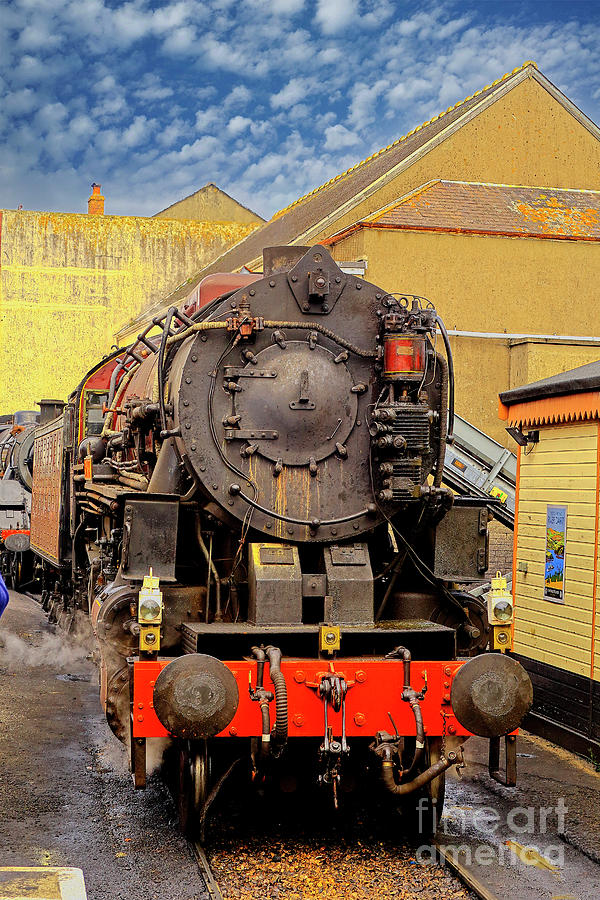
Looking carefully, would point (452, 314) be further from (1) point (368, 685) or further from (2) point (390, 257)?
(1) point (368, 685)

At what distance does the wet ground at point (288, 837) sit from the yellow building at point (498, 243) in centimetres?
952

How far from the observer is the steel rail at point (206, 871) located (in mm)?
4629

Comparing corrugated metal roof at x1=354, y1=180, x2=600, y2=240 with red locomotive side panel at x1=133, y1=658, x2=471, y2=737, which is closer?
red locomotive side panel at x1=133, y1=658, x2=471, y2=737

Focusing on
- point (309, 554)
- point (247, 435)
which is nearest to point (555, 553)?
point (309, 554)

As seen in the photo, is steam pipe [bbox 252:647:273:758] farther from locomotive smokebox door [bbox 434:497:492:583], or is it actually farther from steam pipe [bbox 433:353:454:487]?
steam pipe [bbox 433:353:454:487]

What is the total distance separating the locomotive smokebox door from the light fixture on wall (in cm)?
257

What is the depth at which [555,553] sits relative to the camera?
823cm

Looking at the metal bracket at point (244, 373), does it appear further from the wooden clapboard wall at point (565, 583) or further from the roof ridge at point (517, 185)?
the roof ridge at point (517, 185)

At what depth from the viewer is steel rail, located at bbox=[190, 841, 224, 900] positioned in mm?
4629

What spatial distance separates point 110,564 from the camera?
23.8 ft

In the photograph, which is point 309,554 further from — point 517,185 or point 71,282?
point 71,282

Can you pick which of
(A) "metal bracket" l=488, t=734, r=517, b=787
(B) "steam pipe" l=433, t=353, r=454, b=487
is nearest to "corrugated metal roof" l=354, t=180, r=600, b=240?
(B) "steam pipe" l=433, t=353, r=454, b=487

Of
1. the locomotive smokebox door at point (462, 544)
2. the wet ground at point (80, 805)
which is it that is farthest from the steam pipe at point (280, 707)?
the locomotive smokebox door at point (462, 544)

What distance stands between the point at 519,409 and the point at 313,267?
360cm
